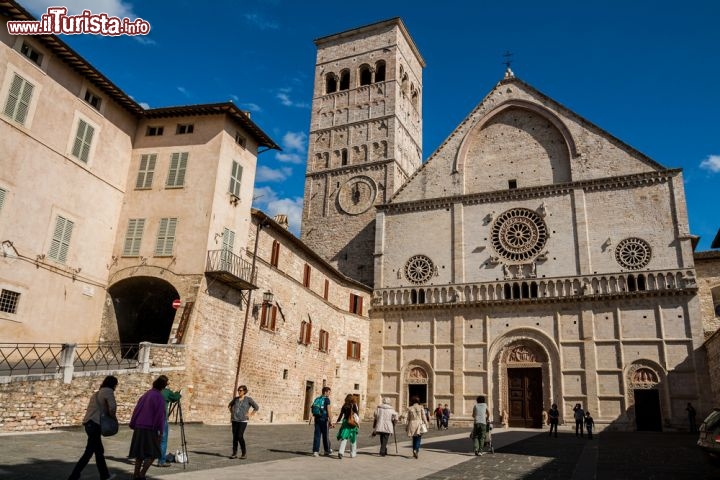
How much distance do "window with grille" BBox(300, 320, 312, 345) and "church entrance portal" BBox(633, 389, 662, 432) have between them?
53.7 feet

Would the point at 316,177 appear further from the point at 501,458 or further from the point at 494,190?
the point at 501,458

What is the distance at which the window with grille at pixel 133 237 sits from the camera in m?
21.5

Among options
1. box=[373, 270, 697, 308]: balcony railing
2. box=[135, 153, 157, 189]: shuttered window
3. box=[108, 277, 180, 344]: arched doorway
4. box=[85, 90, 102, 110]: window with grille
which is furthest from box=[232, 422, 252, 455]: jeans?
box=[373, 270, 697, 308]: balcony railing

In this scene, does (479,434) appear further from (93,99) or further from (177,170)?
(93,99)

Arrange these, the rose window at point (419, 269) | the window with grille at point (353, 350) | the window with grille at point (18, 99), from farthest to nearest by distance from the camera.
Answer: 1. the rose window at point (419, 269)
2. the window with grille at point (353, 350)
3. the window with grille at point (18, 99)

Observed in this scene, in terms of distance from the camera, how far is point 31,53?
18344 mm

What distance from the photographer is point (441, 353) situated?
31.4 meters

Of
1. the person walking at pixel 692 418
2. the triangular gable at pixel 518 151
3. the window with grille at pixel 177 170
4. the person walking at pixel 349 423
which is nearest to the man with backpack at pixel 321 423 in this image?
the person walking at pixel 349 423

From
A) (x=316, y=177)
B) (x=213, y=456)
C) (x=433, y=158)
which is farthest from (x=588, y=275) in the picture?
(x=213, y=456)

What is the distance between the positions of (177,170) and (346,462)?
14736mm

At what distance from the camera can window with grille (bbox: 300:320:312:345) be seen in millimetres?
26891

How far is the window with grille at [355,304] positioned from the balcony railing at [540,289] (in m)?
1.16

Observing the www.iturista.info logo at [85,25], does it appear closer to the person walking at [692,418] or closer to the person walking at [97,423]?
the person walking at [97,423]

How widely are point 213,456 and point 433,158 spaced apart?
88.3 ft
